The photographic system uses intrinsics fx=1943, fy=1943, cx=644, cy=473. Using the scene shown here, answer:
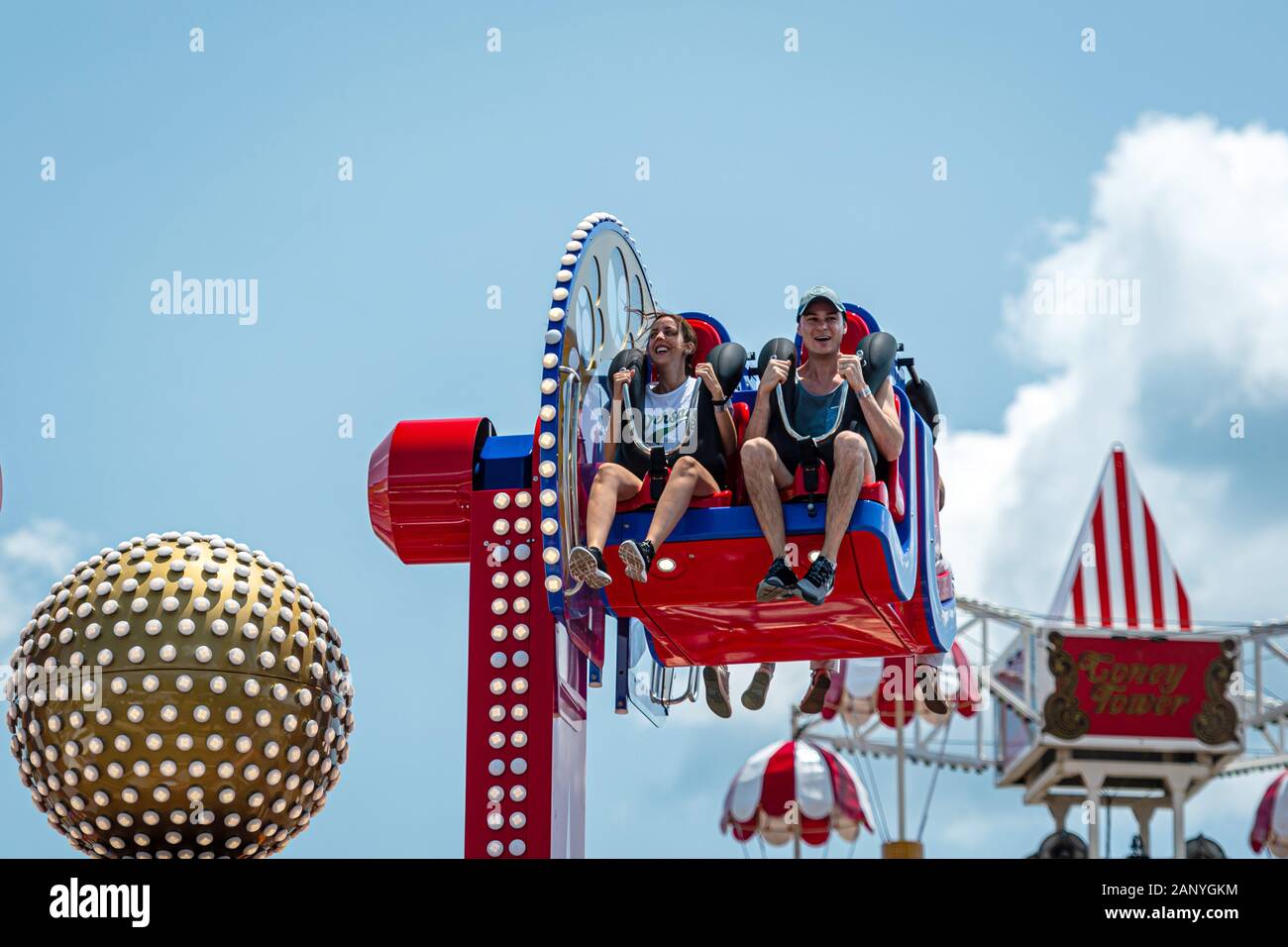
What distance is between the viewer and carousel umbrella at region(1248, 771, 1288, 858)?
36094 mm

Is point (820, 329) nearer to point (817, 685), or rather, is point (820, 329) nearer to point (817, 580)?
point (817, 580)

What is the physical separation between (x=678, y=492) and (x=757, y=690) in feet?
7.17

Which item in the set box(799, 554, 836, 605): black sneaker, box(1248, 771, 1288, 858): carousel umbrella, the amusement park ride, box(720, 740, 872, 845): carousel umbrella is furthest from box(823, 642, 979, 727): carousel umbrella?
box(799, 554, 836, 605): black sneaker

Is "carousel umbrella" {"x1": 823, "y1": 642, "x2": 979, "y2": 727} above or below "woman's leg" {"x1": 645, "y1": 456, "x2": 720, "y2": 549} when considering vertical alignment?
below

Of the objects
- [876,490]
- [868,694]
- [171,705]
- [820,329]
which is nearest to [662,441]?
[820,329]

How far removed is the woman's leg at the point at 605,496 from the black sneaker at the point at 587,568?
4.6 inches

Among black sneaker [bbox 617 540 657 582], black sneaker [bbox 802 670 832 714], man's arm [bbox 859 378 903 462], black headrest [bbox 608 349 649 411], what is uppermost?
black headrest [bbox 608 349 649 411]

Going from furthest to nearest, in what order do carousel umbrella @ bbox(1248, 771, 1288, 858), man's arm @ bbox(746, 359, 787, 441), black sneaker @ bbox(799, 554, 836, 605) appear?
carousel umbrella @ bbox(1248, 771, 1288, 858), man's arm @ bbox(746, 359, 787, 441), black sneaker @ bbox(799, 554, 836, 605)

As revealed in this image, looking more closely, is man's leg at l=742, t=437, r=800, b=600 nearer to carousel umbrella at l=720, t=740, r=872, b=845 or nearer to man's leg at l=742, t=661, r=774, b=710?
man's leg at l=742, t=661, r=774, b=710

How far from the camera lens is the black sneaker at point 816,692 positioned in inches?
469

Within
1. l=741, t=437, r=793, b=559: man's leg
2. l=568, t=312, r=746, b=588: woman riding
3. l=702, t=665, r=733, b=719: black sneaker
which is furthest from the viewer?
l=702, t=665, r=733, b=719: black sneaker

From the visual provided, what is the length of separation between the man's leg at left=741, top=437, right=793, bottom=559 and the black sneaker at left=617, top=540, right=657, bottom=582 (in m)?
0.59

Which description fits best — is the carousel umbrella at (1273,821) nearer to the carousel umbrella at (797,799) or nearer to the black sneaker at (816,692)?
the carousel umbrella at (797,799)

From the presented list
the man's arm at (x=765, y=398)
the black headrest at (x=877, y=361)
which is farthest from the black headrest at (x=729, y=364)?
the black headrest at (x=877, y=361)
